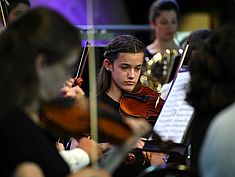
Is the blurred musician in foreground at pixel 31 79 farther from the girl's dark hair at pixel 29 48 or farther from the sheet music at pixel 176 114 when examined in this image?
the sheet music at pixel 176 114

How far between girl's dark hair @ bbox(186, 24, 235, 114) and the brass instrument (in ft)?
5.75

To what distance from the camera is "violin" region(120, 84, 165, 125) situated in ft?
12.0

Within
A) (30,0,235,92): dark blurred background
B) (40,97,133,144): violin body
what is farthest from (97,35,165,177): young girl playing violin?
(30,0,235,92): dark blurred background

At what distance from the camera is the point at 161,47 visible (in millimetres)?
5219

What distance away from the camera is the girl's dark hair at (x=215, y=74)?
2414mm

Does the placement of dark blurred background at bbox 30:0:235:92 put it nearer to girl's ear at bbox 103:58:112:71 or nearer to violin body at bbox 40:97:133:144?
girl's ear at bbox 103:58:112:71

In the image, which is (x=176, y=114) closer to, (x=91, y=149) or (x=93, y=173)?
(x=91, y=149)

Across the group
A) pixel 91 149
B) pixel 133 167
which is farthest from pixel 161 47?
pixel 91 149

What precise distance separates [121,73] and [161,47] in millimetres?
1436

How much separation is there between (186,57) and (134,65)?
0.32m

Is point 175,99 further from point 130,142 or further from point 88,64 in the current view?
point 130,142

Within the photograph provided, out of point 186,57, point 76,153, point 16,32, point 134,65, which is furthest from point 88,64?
point 16,32

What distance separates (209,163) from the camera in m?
2.06

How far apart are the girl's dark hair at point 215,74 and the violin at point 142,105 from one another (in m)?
1.11
